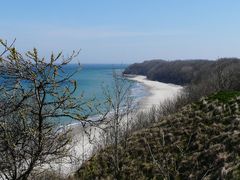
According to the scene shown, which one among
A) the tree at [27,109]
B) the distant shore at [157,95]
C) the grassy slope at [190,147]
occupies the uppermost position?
the tree at [27,109]

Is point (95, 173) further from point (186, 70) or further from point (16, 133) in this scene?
point (186, 70)

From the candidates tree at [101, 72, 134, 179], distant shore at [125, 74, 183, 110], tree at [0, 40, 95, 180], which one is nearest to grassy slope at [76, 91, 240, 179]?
tree at [101, 72, 134, 179]

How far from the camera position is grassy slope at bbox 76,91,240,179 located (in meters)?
18.6

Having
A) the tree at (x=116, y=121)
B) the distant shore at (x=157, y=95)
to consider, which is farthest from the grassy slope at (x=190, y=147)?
the distant shore at (x=157, y=95)

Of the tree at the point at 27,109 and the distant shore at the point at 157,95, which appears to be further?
the distant shore at the point at 157,95

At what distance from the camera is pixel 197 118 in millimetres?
24922

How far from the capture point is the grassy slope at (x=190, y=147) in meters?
18.6

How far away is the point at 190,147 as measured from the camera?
21.3 meters

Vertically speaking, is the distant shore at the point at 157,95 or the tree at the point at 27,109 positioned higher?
the tree at the point at 27,109

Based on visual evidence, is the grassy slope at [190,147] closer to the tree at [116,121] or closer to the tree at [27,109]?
the tree at [116,121]

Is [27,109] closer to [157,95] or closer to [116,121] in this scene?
[116,121]

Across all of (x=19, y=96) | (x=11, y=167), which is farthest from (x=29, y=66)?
(x=11, y=167)

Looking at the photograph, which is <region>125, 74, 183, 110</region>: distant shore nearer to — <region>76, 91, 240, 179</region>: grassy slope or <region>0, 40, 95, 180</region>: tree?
<region>76, 91, 240, 179</region>: grassy slope

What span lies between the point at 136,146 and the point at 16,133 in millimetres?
17566
